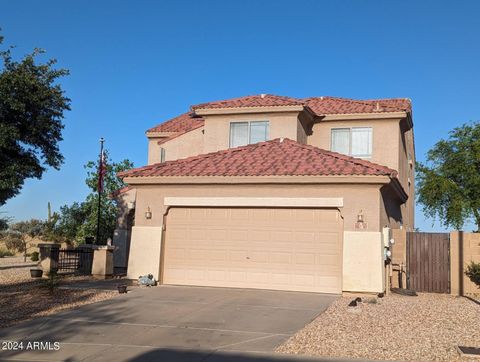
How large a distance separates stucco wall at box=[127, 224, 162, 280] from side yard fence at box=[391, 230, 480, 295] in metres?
7.29

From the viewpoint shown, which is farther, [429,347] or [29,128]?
[29,128]

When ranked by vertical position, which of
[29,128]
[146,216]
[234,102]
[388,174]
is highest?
[234,102]

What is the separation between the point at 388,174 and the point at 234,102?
26.6 feet

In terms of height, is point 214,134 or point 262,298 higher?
point 214,134

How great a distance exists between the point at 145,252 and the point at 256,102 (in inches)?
301

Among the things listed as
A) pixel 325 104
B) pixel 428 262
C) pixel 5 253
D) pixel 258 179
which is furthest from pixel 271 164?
pixel 5 253

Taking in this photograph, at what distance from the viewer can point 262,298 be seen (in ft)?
46.6

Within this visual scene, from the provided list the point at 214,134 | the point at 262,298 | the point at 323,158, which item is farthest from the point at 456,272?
the point at 214,134

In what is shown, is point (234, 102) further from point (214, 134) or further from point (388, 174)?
point (388, 174)

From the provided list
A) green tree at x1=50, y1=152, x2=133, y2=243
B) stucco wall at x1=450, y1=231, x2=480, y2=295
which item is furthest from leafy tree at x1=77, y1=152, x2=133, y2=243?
stucco wall at x1=450, y1=231, x2=480, y2=295

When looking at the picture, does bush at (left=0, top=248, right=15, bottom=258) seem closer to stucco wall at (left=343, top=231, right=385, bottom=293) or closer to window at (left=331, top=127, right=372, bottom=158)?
window at (left=331, top=127, right=372, bottom=158)

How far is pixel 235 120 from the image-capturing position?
69.6 feet

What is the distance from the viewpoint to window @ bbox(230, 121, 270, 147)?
20.9 metres

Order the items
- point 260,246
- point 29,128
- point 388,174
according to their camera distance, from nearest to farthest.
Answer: point 388,174 < point 260,246 < point 29,128
